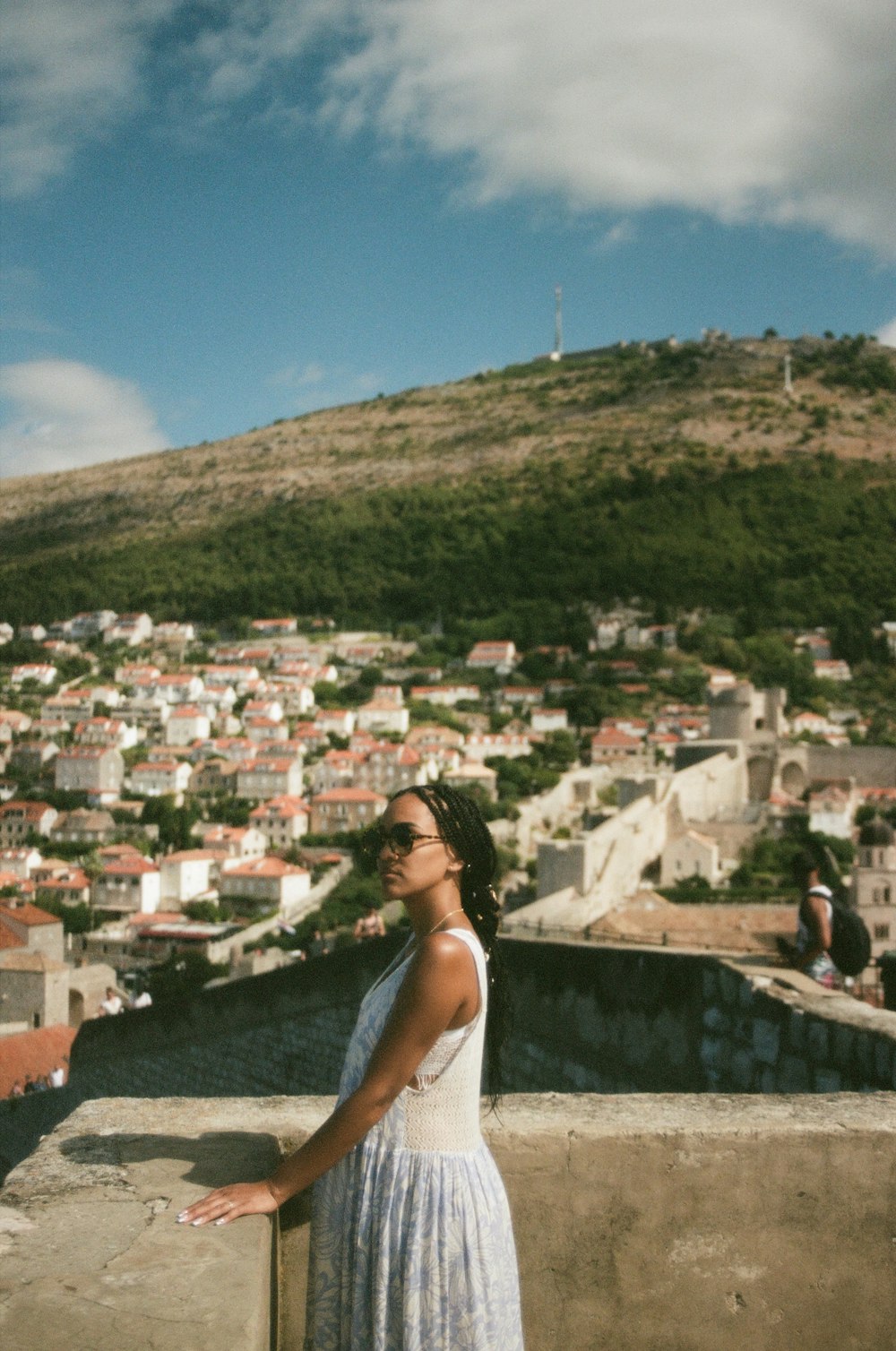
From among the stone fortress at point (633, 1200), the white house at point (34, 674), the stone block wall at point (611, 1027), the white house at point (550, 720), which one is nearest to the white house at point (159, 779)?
the white house at point (550, 720)

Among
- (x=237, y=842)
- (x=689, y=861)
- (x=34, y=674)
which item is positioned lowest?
(x=237, y=842)

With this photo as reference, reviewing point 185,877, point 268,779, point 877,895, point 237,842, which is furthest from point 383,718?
point 877,895

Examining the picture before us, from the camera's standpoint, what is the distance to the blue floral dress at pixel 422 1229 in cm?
156

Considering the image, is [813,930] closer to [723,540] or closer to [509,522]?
[723,540]

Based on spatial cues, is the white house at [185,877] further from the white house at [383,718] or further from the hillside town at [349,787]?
the white house at [383,718]

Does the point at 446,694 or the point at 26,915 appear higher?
the point at 446,694

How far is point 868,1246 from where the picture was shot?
2096 millimetres

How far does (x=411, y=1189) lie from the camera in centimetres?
159

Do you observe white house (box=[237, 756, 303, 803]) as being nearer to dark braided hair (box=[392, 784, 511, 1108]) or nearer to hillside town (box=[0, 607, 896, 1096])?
hillside town (box=[0, 607, 896, 1096])

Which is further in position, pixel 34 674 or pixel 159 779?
pixel 34 674

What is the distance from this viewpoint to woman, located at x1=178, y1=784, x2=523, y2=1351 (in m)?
1.56

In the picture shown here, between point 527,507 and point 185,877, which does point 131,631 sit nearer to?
point 527,507

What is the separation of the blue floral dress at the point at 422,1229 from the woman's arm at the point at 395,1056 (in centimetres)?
3

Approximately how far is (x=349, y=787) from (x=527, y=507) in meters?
47.1
